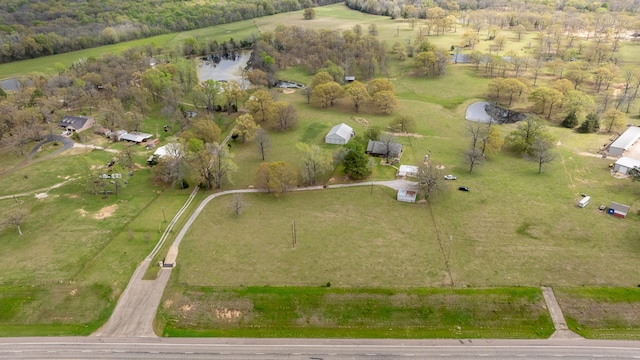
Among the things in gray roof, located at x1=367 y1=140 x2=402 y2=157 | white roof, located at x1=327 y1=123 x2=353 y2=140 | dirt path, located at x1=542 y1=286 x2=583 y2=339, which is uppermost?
white roof, located at x1=327 y1=123 x2=353 y2=140

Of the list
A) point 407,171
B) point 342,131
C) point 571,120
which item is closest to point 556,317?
point 407,171

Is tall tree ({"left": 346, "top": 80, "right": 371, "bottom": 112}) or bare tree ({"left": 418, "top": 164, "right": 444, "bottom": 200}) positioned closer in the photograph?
bare tree ({"left": 418, "top": 164, "right": 444, "bottom": 200})

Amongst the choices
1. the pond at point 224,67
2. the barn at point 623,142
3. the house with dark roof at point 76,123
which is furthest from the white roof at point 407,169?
the house with dark roof at point 76,123

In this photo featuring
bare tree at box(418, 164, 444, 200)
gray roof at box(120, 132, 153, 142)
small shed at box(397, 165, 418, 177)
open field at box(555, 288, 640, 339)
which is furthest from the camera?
gray roof at box(120, 132, 153, 142)

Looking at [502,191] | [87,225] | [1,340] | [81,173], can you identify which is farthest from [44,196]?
[502,191]

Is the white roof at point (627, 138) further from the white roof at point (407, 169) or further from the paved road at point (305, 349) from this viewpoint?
the paved road at point (305, 349)

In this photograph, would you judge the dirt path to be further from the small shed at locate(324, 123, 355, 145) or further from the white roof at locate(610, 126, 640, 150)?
the small shed at locate(324, 123, 355, 145)

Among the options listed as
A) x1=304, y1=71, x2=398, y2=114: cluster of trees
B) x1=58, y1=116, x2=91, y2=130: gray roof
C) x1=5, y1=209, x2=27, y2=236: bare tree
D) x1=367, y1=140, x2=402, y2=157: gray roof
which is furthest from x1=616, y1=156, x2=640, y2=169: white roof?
x1=58, y1=116, x2=91, y2=130: gray roof
